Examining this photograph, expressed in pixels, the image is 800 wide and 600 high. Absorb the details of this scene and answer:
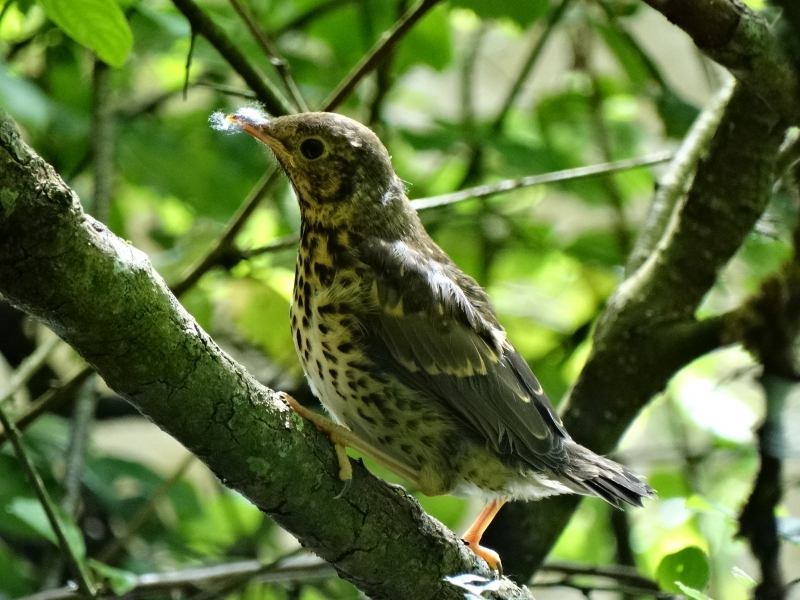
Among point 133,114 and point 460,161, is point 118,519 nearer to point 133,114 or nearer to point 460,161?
point 133,114

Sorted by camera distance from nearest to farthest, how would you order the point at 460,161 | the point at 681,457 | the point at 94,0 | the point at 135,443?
the point at 94,0 → the point at 681,457 → the point at 460,161 → the point at 135,443

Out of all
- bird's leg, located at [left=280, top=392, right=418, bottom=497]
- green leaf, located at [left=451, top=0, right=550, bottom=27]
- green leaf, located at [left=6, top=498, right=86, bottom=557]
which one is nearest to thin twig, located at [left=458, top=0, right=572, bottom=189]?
green leaf, located at [left=451, top=0, right=550, bottom=27]

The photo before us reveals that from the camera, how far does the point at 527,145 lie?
2471mm

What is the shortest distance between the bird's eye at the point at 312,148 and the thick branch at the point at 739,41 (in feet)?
2.39

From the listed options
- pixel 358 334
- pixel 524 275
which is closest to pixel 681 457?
pixel 524 275

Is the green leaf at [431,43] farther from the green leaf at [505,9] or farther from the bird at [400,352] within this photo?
the bird at [400,352]

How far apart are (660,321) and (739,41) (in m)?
0.84

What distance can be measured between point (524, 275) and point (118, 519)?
1651 millimetres

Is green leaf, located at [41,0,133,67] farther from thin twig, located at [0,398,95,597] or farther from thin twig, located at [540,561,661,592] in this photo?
thin twig, located at [540,561,661,592]

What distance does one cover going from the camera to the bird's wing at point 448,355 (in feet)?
5.43

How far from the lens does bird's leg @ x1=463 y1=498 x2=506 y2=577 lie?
1.83 metres

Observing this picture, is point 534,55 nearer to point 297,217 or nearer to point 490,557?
point 297,217

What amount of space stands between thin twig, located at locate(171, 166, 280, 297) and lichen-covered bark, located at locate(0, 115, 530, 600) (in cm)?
81

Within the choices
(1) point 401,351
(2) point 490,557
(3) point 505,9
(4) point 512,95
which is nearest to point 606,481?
A: (2) point 490,557
